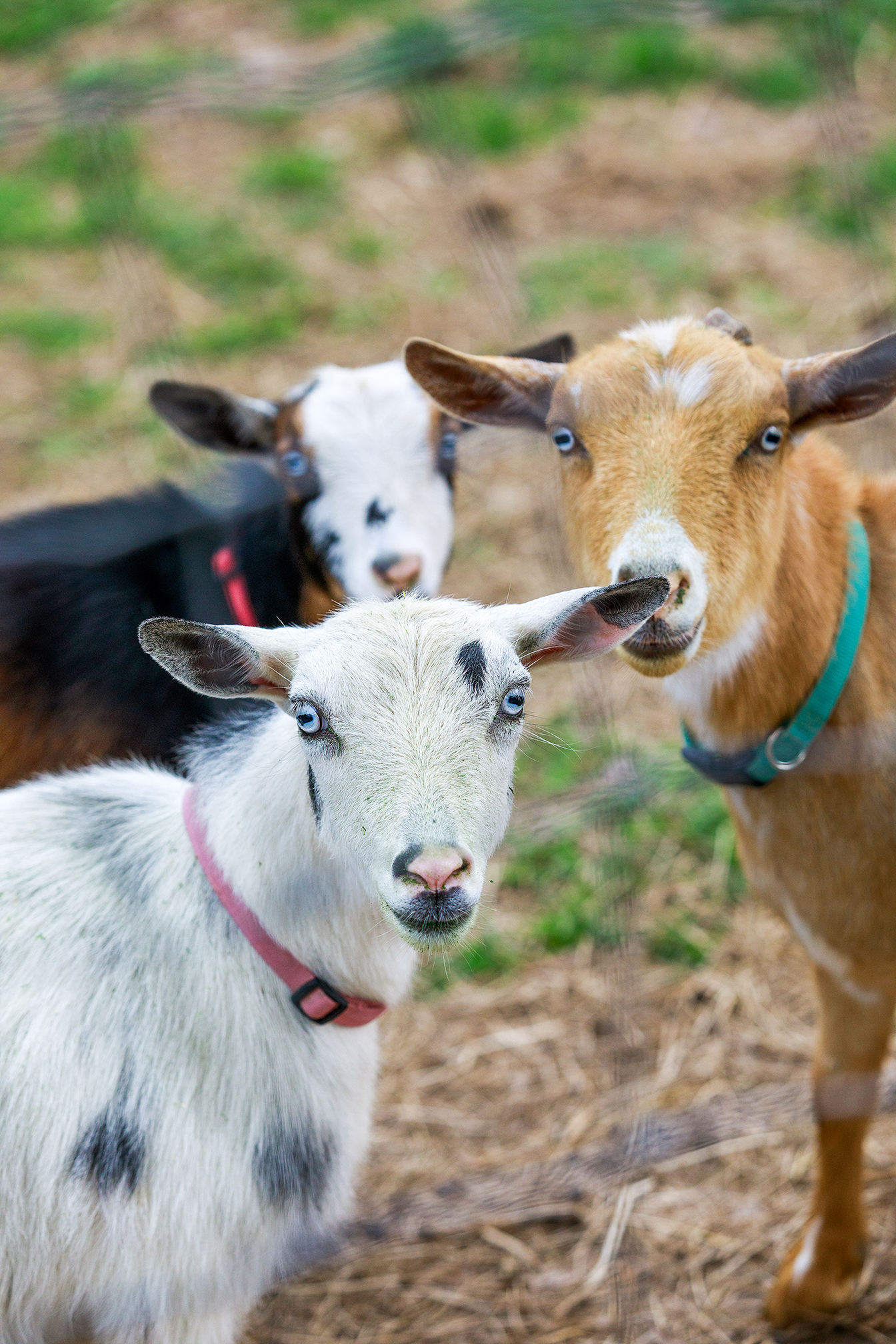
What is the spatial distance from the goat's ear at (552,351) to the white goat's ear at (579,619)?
1.16 m

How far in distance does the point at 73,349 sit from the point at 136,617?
11.9 feet

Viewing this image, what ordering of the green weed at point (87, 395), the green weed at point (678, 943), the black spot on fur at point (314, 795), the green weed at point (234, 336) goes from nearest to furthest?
the black spot on fur at point (314, 795) → the green weed at point (678, 943) → the green weed at point (87, 395) → the green weed at point (234, 336)

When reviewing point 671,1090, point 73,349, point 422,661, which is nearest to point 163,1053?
point 422,661

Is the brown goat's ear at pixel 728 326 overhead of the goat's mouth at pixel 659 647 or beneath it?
overhead

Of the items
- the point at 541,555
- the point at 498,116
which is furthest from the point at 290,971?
the point at 498,116

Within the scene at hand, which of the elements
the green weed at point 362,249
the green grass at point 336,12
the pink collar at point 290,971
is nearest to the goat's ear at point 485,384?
the pink collar at point 290,971

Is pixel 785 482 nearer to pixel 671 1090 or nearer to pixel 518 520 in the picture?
pixel 671 1090

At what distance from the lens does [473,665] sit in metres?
2.17

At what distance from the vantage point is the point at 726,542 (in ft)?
8.04

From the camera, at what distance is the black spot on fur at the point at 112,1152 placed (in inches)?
87.3

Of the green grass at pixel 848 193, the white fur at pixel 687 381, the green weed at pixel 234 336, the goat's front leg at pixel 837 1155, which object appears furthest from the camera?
the green grass at pixel 848 193

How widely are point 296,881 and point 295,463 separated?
1.56 metres

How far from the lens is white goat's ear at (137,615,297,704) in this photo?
2160 millimetres

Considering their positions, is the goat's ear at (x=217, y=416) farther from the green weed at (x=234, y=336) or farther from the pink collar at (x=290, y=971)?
the green weed at (x=234, y=336)
